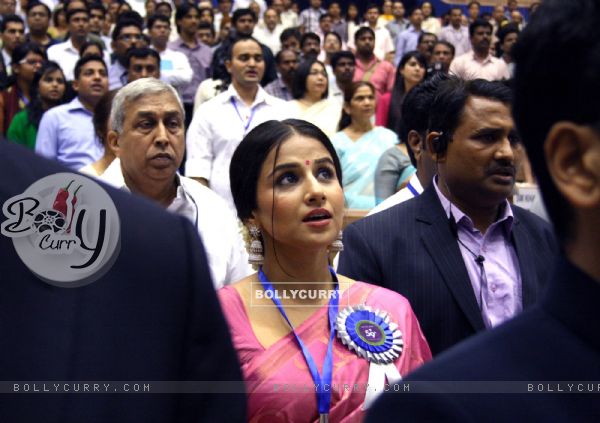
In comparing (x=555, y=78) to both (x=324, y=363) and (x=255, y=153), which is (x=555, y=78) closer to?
(x=324, y=363)

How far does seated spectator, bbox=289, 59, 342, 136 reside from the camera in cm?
712

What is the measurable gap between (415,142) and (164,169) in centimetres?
101

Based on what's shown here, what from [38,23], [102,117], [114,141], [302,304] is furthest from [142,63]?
[302,304]

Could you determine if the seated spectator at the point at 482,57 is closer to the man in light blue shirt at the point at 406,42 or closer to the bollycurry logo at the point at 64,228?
the man in light blue shirt at the point at 406,42

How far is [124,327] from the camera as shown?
2.85 feet

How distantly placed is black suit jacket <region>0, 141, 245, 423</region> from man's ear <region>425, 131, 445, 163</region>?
6.85 ft

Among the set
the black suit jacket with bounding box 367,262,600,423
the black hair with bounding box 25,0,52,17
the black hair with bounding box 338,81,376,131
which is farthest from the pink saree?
the black hair with bounding box 25,0,52,17

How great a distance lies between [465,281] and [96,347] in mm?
1882

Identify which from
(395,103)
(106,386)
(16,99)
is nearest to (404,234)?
(106,386)

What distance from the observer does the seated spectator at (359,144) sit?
16.5 ft

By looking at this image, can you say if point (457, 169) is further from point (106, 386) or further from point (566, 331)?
point (106, 386)

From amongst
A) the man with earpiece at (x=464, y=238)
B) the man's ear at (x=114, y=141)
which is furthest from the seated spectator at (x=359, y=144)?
the man with earpiece at (x=464, y=238)

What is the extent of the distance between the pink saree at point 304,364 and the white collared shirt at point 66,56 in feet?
21.6

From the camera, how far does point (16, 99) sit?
7.52 m
